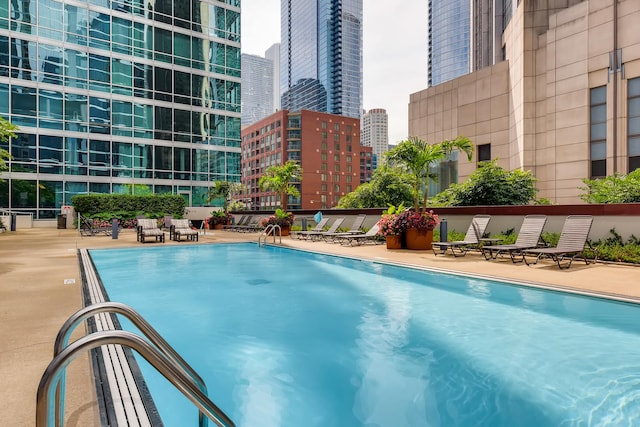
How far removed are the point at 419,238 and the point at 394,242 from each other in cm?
93

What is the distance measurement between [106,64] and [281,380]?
126 feet

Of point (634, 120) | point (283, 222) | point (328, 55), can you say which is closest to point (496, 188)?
point (283, 222)

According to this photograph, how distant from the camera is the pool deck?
2668 mm

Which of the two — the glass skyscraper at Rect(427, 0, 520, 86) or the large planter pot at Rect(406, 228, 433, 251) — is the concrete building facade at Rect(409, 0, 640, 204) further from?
the glass skyscraper at Rect(427, 0, 520, 86)

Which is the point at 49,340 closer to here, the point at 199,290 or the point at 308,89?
the point at 199,290

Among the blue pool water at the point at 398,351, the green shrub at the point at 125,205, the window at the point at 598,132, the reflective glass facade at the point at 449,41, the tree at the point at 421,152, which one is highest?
the reflective glass facade at the point at 449,41

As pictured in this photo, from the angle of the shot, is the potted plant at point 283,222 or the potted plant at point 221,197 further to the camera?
the potted plant at point 221,197

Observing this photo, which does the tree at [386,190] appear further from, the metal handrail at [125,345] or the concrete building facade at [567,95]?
the metal handrail at [125,345]

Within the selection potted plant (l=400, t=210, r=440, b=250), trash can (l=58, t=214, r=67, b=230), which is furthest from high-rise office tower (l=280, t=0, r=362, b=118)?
potted plant (l=400, t=210, r=440, b=250)

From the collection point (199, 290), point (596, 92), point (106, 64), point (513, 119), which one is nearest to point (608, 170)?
point (596, 92)

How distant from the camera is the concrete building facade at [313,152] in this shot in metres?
88.2

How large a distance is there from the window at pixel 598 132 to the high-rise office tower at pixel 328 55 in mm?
154556

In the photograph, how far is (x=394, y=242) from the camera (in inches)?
554

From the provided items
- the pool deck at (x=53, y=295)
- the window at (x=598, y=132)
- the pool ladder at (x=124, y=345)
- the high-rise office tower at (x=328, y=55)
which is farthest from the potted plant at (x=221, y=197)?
the high-rise office tower at (x=328, y=55)
